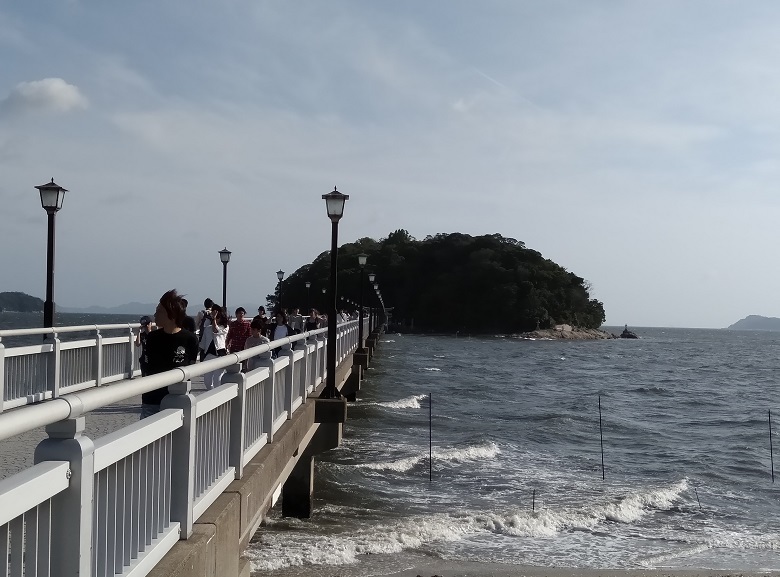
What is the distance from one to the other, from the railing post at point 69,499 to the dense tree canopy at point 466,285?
144 meters

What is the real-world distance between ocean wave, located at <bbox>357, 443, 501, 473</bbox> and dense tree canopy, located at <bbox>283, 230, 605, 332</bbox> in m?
123

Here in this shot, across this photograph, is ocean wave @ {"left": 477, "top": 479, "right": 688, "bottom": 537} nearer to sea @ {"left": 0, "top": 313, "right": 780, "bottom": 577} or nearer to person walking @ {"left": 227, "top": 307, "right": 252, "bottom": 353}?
sea @ {"left": 0, "top": 313, "right": 780, "bottom": 577}

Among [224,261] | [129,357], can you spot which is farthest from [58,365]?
[224,261]

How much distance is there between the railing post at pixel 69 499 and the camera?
302 centimetres

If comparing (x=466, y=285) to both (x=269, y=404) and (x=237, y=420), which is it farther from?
(x=237, y=420)

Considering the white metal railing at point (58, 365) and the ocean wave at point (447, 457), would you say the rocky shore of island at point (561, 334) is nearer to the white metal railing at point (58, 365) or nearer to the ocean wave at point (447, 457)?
the ocean wave at point (447, 457)

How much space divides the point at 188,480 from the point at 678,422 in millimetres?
34355

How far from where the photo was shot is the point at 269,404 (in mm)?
8711

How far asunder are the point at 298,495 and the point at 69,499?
1262cm

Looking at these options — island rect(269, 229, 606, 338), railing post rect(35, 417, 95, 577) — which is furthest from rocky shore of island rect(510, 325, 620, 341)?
railing post rect(35, 417, 95, 577)

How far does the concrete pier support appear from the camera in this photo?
15266 mm

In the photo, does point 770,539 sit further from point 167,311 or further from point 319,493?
point 167,311

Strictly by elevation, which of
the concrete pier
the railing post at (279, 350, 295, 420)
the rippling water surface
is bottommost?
the rippling water surface

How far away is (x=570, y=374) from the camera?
66.3m
